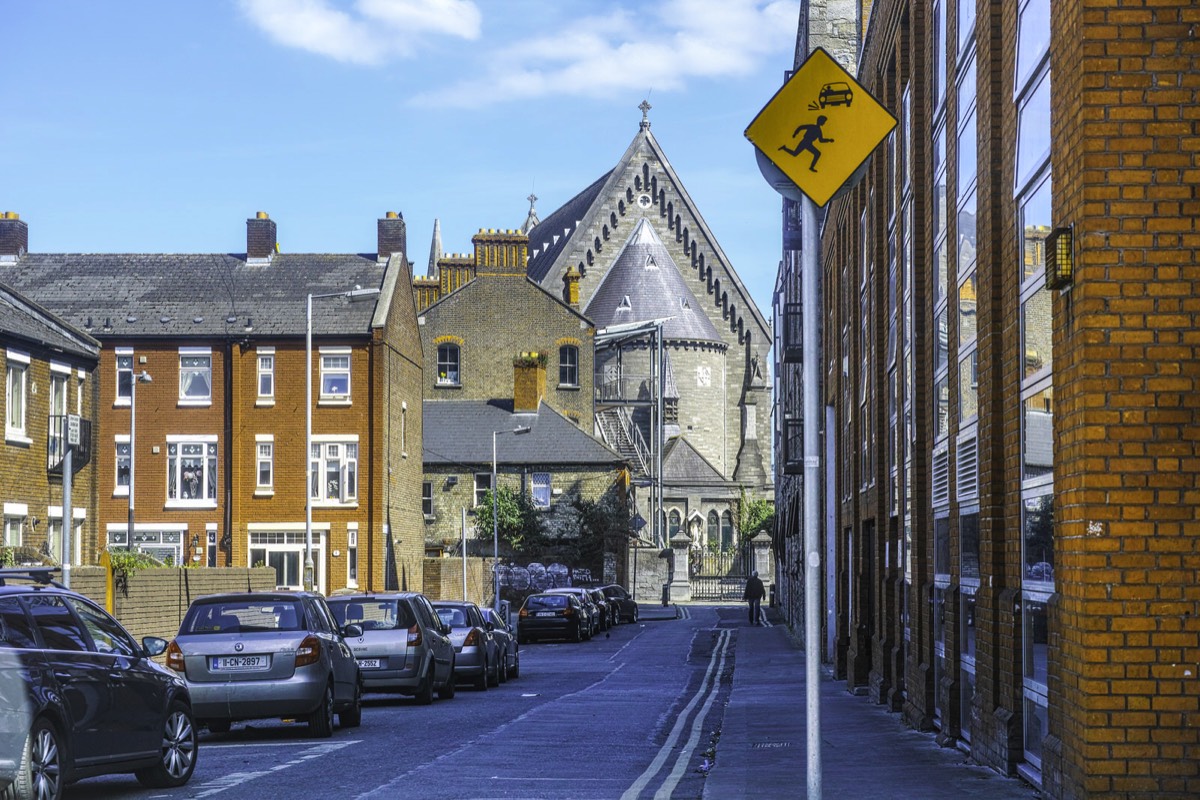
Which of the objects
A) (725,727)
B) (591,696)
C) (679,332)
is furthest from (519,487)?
(725,727)

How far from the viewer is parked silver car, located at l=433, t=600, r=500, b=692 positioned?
24.5 metres

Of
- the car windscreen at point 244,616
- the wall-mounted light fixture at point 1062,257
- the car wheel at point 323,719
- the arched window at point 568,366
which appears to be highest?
the arched window at point 568,366

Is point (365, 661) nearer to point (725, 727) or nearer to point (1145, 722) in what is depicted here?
point (725, 727)

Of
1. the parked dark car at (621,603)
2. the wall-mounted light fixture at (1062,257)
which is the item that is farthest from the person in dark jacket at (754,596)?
the wall-mounted light fixture at (1062,257)

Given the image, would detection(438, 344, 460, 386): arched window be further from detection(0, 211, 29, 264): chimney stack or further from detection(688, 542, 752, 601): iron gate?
detection(0, 211, 29, 264): chimney stack

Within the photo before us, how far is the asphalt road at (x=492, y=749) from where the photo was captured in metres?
11.6

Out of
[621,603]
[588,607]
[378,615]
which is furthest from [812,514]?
[621,603]

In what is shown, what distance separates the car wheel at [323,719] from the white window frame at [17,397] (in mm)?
15626

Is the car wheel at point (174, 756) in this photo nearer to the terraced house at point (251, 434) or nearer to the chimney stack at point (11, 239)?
the terraced house at point (251, 434)

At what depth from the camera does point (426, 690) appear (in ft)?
70.1

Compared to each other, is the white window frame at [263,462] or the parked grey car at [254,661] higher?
the white window frame at [263,462]

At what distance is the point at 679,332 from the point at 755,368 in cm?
546

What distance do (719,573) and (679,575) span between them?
1026cm

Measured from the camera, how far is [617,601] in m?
53.3
